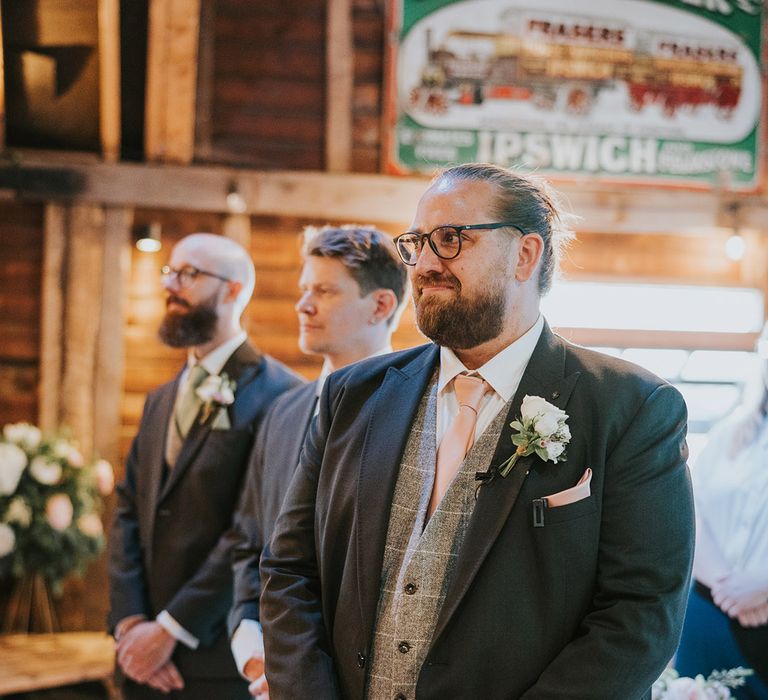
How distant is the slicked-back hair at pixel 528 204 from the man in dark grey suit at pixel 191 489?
1.39 meters

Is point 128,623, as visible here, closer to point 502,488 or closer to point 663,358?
point 502,488

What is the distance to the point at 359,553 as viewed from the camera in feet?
5.56

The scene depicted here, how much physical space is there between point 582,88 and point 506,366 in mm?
4332

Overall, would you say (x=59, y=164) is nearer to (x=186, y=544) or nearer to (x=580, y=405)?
(x=186, y=544)

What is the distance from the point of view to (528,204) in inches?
70.1

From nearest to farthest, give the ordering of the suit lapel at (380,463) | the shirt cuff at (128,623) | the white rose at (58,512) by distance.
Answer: the suit lapel at (380,463), the shirt cuff at (128,623), the white rose at (58,512)

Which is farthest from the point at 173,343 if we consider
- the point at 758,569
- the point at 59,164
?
the point at 59,164

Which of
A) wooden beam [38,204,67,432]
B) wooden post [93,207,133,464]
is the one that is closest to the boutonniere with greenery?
wooden post [93,207,133,464]

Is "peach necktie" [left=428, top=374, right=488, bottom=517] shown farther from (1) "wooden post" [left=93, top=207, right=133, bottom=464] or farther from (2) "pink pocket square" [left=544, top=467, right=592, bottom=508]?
(1) "wooden post" [left=93, top=207, right=133, bottom=464]

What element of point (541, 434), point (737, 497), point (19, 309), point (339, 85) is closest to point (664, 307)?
point (339, 85)

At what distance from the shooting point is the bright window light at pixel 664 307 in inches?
233

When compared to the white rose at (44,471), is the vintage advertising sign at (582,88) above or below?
above

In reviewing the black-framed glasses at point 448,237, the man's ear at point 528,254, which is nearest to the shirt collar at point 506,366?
the man's ear at point 528,254

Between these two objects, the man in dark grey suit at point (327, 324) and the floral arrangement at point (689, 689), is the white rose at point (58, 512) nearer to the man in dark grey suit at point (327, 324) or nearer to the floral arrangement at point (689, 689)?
the man in dark grey suit at point (327, 324)
